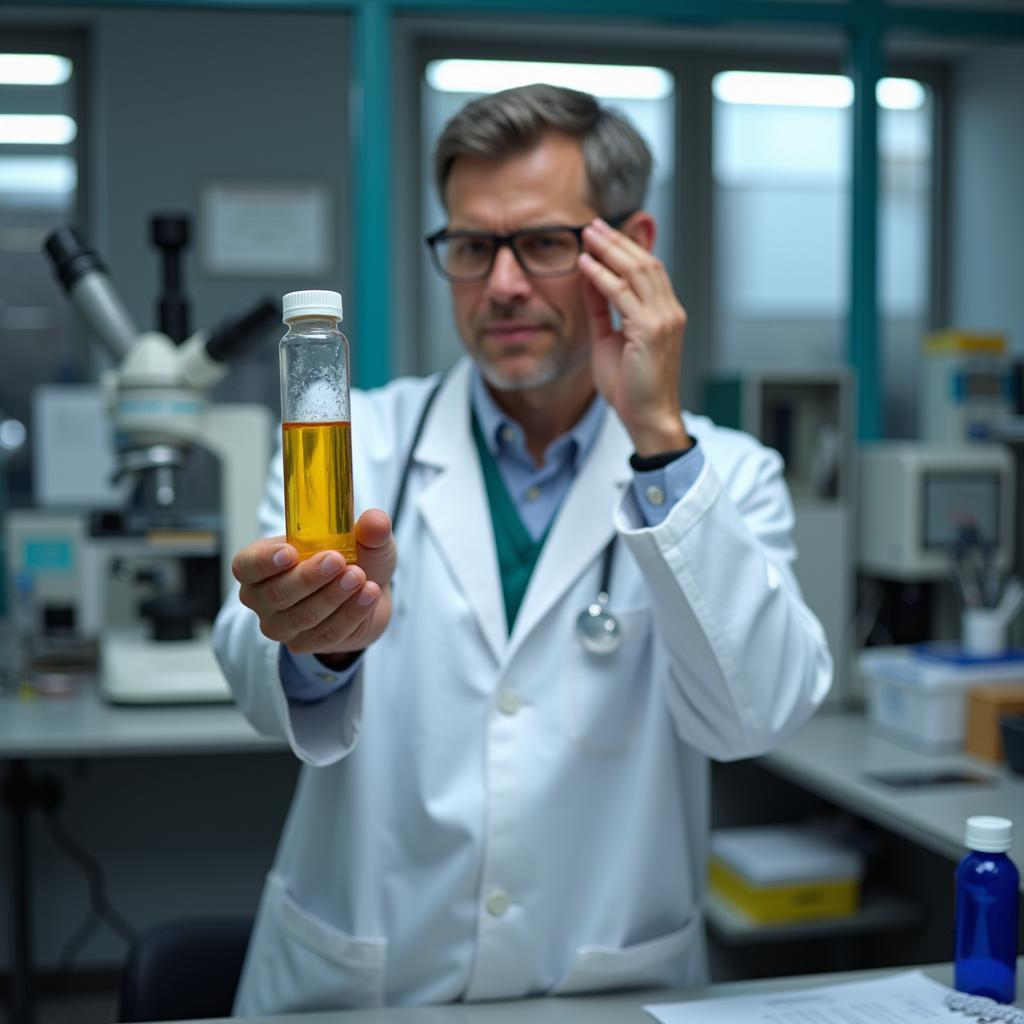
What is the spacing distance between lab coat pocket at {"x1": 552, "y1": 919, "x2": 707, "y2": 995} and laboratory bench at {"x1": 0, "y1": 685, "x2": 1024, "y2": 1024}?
1.55 feet

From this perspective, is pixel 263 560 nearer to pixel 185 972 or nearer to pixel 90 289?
pixel 185 972

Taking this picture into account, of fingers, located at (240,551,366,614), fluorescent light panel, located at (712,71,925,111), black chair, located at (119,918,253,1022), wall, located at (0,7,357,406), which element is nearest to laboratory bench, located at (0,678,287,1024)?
black chair, located at (119,918,253,1022)

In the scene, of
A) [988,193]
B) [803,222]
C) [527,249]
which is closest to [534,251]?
[527,249]

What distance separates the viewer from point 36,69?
3.44m

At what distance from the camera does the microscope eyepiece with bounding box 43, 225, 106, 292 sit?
1.99 m

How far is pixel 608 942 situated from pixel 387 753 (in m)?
0.28

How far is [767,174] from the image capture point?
13.2 ft

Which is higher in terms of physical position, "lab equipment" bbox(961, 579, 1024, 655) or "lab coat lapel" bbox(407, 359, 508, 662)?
"lab coat lapel" bbox(407, 359, 508, 662)

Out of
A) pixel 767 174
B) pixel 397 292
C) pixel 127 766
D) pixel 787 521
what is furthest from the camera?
pixel 767 174

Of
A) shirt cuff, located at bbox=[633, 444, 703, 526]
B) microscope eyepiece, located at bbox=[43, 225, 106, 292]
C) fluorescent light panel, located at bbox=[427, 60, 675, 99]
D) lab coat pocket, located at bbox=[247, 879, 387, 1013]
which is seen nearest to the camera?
shirt cuff, located at bbox=[633, 444, 703, 526]

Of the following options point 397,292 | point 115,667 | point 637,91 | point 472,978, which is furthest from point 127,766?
point 637,91

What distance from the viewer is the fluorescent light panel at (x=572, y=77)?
3.82m

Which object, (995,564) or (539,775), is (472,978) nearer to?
(539,775)

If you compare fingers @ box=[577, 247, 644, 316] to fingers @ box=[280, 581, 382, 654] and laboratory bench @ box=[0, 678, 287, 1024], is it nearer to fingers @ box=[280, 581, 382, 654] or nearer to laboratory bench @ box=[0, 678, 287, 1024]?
fingers @ box=[280, 581, 382, 654]
